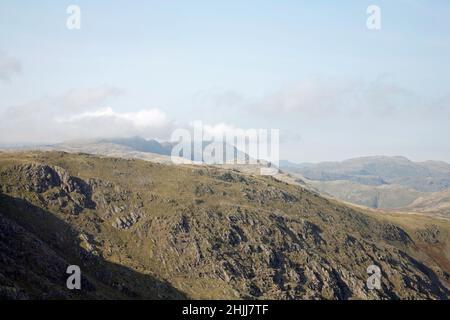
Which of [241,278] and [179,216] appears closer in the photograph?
[241,278]

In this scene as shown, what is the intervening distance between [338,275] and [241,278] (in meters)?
44.9

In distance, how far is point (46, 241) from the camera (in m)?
156

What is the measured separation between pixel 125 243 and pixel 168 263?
18946mm

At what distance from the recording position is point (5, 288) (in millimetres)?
101812

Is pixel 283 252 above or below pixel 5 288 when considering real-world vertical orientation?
below
